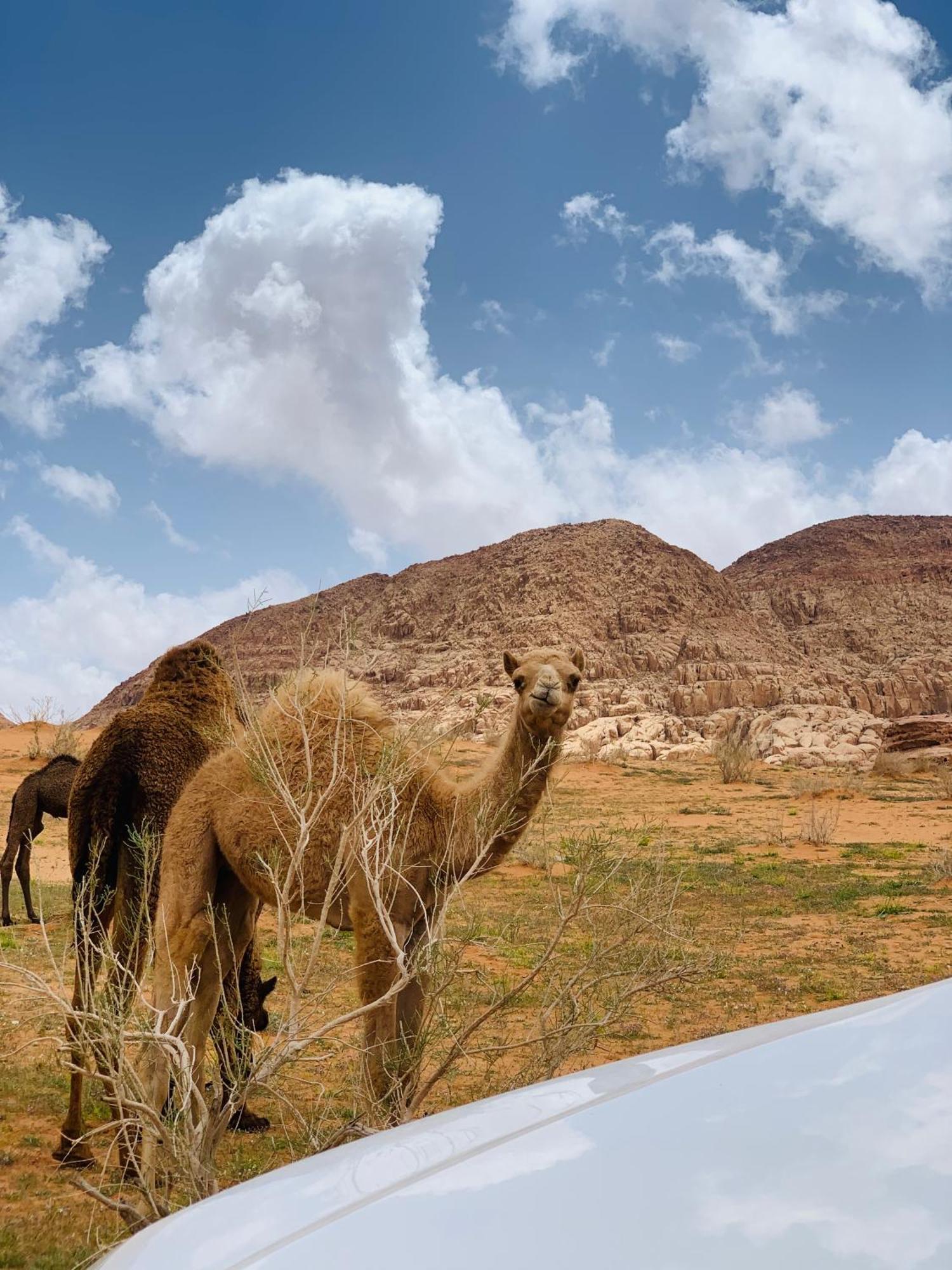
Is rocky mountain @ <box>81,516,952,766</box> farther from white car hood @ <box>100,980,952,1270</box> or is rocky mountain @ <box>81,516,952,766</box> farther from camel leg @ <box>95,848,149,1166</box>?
white car hood @ <box>100,980,952,1270</box>

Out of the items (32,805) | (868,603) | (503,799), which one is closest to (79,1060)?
(503,799)

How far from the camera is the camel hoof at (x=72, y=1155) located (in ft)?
17.2

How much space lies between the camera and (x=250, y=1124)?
6.03 m

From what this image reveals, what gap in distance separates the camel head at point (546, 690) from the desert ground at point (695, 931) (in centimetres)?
29

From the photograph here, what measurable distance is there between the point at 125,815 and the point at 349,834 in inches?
75.3

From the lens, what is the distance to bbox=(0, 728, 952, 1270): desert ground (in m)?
4.96

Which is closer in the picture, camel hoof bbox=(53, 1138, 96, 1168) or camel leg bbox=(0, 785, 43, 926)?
camel hoof bbox=(53, 1138, 96, 1168)

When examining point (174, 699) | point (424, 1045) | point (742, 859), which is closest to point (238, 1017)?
point (424, 1045)

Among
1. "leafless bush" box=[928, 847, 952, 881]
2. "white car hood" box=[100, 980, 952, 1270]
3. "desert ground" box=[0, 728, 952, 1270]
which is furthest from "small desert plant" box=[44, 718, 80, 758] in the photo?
"white car hood" box=[100, 980, 952, 1270]

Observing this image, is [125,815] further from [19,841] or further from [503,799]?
[19,841]

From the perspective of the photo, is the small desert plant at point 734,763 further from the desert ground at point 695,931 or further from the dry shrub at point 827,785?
the desert ground at point 695,931

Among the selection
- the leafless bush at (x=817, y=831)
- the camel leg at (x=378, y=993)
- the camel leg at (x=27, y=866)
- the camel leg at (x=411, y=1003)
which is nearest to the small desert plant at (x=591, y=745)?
the leafless bush at (x=817, y=831)

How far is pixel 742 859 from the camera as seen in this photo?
1791cm

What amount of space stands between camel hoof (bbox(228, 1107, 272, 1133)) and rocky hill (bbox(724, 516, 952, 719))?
2736 inches
